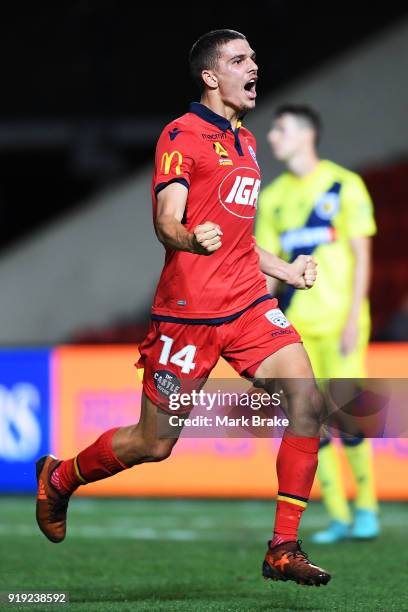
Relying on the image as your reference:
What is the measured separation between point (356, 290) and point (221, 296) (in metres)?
2.21

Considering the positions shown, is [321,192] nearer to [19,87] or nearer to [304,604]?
[304,604]

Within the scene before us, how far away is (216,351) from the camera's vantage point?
4.90m

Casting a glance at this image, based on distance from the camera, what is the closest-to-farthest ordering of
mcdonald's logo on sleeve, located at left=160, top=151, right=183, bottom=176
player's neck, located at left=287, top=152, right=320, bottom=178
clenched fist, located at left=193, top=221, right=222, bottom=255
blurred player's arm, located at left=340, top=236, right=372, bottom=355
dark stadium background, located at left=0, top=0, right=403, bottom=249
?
1. clenched fist, located at left=193, top=221, right=222, bottom=255
2. mcdonald's logo on sleeve, located at left=160, top=151, right=183, bottom=176
3. blurred player's arm, located at left=340, top=236, right=372, bottom=355
4. player's neck, located at left=287, top=152, right=320, bottom=178
5. dark stadium background, located at left=0, top=0, right=403, bottom=249

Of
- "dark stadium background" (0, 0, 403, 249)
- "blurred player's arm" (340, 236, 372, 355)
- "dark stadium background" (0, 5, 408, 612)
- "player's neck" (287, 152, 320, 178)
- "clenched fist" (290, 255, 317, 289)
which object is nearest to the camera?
"clenched fist" (290, 255, 317, 289)

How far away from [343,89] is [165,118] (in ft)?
11.4

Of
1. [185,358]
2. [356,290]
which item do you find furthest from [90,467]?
[356,290]

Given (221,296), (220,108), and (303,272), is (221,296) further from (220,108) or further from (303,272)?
(220,108)

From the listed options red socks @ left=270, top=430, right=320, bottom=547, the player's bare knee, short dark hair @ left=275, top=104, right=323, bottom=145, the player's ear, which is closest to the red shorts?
the player's bare knee

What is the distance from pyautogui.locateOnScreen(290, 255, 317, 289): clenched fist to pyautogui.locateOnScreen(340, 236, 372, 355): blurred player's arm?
76.4 inches

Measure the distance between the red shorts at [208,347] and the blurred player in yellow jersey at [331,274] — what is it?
219 cm

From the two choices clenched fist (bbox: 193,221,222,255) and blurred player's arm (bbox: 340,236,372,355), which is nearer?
clenched fist (bbox: 193,221,222,255)

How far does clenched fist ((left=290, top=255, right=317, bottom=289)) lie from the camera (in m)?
5.04

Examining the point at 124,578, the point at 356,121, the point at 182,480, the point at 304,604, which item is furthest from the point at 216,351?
the point at 356,121

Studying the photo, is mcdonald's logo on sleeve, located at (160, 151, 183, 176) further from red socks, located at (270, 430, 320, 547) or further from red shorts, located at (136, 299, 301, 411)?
red socks, located at (270, 430, 320, 547)
